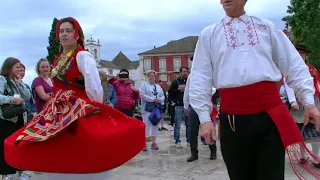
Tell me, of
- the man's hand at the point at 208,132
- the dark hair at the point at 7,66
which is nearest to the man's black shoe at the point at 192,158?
the dark hair at the point at 7,66

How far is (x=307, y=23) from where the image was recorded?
3238 cm

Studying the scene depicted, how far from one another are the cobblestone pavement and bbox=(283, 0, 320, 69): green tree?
24403 millimetres

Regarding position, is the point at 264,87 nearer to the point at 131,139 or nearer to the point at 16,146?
the point at 131,139

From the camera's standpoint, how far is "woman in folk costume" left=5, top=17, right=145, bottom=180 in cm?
332

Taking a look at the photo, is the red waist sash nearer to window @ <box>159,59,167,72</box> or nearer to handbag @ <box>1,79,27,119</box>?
handbag @ <box>1,79,27,119</box>

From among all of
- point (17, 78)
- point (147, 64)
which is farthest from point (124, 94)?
point (147, 64)

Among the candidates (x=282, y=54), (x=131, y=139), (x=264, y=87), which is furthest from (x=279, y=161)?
(x=131, y=139)

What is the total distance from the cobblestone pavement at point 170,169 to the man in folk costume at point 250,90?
332cm

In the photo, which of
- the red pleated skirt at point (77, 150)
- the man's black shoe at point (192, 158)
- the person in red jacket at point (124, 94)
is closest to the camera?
the red pleated skirt at point (77, 150)

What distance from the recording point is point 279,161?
2693 millimetres

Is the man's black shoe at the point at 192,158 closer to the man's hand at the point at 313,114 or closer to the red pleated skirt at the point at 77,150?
the red pleated skirt at the point at 77,150

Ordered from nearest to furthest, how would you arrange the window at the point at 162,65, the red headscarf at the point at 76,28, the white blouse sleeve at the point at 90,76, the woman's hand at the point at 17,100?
the white blouse sleeve at the point at 90,76
the red headscarf at the point at 76,28
the woman's hand at the point at 17,100
the window at the point at 162,65

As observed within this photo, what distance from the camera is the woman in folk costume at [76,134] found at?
3320mm

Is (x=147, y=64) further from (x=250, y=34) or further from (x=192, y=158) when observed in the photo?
(x=250, y=34)
